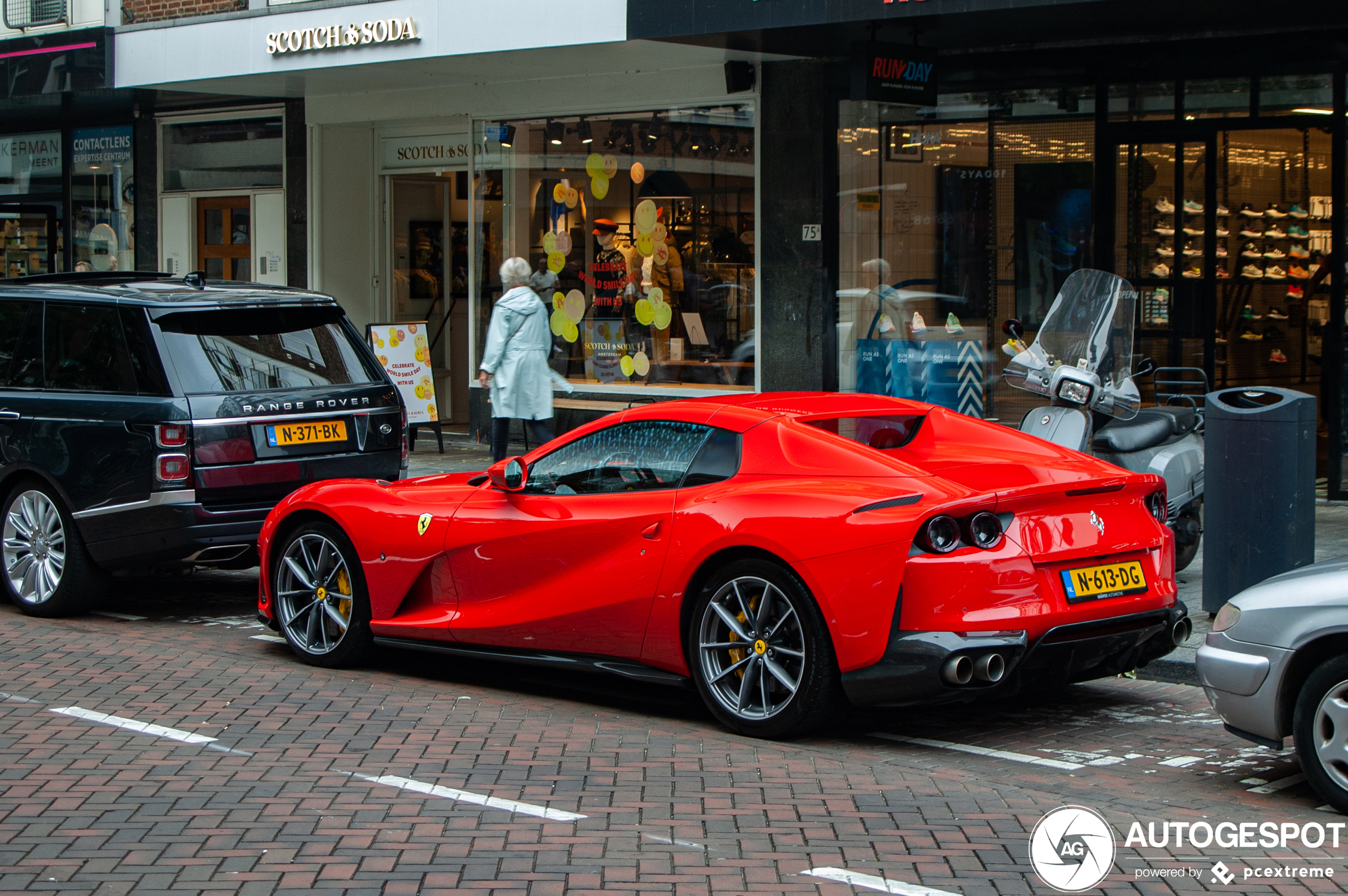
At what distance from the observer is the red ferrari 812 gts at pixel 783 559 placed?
546 centimetres

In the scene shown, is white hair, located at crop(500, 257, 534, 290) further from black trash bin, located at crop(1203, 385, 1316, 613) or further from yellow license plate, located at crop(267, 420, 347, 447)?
black trash bin, located at crop(1203, 385, 1316, 613)

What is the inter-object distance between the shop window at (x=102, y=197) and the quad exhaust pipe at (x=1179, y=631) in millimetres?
16457

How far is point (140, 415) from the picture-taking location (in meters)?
8.20

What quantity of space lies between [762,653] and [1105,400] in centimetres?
413

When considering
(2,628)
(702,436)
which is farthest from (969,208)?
(2,628)

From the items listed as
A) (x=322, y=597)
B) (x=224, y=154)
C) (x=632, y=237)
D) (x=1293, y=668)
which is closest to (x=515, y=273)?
(x=632, y=237)

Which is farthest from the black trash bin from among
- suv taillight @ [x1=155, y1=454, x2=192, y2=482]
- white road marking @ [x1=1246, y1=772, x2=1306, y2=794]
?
suv taillight @ [x1=155, y1=454, x2=192, y2=482]

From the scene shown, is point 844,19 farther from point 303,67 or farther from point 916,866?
point 916,866

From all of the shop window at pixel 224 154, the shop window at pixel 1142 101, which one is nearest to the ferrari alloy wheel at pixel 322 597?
the shop window at pixel 1142 101

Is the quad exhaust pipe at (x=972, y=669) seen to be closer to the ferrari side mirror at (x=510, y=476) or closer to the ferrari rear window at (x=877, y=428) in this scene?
the ferrari rear window at (x=877, y=428)

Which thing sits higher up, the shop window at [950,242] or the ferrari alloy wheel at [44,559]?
the shop window at [950,242]

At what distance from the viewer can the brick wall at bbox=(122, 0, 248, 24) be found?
650 inches

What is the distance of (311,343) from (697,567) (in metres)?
3.82

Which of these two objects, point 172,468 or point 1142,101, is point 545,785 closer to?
point 172,468
